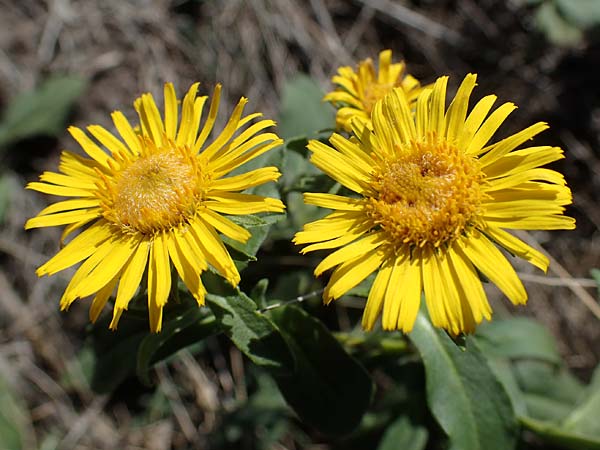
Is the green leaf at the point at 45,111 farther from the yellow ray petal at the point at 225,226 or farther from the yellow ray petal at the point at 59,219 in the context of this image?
the yellow ray petal at the point at 225,226

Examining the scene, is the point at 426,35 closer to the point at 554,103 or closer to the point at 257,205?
the point at 554,103

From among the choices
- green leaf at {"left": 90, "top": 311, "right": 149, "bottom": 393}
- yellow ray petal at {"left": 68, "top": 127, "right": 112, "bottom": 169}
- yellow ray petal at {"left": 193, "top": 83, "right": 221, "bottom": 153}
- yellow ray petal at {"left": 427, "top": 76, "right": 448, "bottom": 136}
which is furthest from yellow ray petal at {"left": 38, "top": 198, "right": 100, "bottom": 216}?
yellow ray petal at {"left": 427, "top": 76, "right": 448, "bottom": 136}

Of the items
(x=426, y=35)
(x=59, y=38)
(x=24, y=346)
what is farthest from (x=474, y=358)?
(x=59, y=38)

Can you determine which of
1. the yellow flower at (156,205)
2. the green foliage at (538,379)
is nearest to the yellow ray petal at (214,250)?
the yellow flower at (156,205)

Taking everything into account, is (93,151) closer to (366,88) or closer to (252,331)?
(252,331)

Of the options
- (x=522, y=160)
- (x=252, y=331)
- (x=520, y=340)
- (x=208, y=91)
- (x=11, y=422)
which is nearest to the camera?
(x=522, y=160)

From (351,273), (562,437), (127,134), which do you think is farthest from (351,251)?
(562,437)
